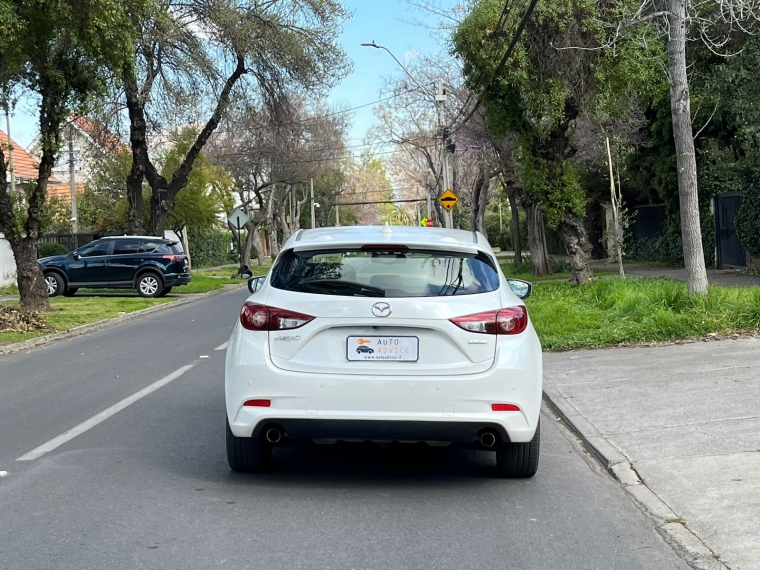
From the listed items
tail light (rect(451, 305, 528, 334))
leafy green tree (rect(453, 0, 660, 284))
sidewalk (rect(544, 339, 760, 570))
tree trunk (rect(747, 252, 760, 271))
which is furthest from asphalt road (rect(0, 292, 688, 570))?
tree trunk (rect(747, 252, 760, 271))

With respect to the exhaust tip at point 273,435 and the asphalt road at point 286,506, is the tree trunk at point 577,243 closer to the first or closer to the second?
the asphalt road at point 286,506

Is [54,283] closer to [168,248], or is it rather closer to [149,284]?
[149,284]

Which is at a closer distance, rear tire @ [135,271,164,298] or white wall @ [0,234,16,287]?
rear tire @ [135,271,164,298]

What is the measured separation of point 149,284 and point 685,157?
1748cm

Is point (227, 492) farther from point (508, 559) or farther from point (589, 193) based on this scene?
point (589, 193)

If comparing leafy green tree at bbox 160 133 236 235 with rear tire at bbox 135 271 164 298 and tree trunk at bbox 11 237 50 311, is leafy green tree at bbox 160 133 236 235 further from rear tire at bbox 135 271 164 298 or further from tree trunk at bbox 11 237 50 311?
tree trunk at bbox 11 237 50 311

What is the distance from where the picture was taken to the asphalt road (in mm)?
4746

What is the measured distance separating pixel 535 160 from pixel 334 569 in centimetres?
1572

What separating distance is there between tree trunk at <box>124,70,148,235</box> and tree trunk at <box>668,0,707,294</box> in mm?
16562

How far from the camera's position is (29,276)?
19.6 m

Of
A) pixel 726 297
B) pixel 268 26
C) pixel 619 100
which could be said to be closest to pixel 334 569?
pixel 726 297

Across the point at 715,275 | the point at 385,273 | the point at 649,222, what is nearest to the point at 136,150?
the point at 715,275

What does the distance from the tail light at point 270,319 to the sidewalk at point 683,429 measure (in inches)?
92.3

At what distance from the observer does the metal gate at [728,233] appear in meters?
23.9
